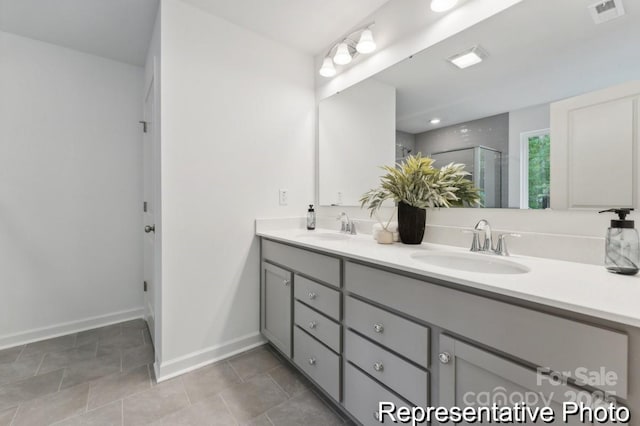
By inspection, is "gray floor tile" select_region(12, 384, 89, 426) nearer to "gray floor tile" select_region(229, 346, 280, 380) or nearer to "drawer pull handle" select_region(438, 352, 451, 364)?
"gray floor tile" select_region(229, 346, 280, 380)

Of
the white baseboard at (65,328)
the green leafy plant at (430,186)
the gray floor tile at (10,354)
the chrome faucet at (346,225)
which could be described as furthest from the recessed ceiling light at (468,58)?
the gray floor tile at (10,354)

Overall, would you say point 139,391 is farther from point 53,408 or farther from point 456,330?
point 456,330

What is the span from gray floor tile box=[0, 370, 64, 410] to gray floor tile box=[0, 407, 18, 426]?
1.6 inches

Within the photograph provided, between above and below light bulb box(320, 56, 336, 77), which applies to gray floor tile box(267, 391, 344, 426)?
below

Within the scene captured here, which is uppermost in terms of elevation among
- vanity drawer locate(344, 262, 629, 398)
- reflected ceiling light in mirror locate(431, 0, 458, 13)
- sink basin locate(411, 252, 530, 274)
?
reflected ceiling light in mirror locate(431, 0, 458, 13)

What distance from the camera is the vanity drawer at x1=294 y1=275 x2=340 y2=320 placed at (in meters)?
1.34

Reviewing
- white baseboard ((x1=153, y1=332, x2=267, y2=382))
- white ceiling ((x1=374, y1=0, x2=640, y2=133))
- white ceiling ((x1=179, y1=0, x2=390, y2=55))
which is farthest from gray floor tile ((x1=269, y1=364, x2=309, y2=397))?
white ceiling ((x1=179, y1=0, x2=390, y2=55))

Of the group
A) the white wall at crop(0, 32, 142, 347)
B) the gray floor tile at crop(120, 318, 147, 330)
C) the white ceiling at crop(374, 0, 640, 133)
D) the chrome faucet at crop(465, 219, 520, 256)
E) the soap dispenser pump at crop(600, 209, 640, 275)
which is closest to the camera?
the soap dispenser pump at crop(600, 209, 640, 275)

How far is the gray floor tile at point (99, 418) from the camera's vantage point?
133cm

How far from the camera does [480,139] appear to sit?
1.37m

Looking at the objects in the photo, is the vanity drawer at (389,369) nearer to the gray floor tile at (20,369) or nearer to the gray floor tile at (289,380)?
the gray floor tile at (289,380)

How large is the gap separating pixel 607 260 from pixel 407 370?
77cm

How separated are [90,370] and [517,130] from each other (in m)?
2.74

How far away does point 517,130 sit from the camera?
4.06ft
